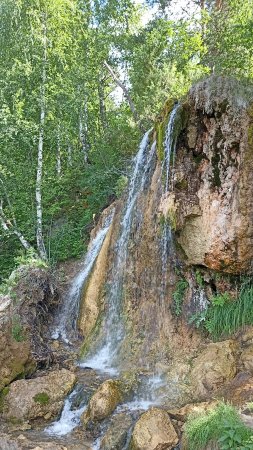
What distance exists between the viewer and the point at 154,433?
4246 mm

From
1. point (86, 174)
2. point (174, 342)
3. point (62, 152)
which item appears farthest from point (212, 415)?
point (62, 152)

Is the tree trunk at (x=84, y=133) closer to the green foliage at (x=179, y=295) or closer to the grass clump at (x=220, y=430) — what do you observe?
the green foliage at (x=179, y=295)

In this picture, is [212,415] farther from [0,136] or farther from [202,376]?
[0,136]

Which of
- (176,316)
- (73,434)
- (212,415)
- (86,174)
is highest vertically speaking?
(86,174)

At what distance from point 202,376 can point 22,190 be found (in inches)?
290

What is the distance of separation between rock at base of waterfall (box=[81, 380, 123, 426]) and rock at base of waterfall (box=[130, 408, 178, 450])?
2.06 feet

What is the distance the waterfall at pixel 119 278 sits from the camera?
22.2 feet

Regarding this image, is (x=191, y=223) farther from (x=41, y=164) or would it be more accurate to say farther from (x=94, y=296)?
(x=41, y=164)

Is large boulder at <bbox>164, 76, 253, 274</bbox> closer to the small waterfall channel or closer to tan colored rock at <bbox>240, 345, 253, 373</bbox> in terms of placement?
the small waterfall channel

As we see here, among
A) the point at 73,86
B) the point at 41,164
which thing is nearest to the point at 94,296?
the point at 41,164

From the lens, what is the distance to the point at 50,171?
41.0ft

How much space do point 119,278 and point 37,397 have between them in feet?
9.27

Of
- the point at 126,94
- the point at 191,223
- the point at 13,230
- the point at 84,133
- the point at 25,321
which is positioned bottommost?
the point at 25,321

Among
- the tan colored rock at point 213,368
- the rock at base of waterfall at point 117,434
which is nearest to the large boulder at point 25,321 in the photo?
the rock at base of waterfall at point 117,434
